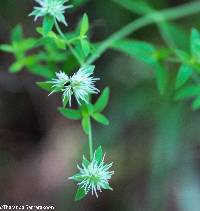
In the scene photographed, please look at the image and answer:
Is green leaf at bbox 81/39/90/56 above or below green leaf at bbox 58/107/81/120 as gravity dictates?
above

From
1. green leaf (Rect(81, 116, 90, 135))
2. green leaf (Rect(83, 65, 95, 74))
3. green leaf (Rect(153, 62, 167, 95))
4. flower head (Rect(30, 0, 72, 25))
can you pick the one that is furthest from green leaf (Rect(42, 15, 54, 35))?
green leaf (Rect(153, 62, 167, 95))

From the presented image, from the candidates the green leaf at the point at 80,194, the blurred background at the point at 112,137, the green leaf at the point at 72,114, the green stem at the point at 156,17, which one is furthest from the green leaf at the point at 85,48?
the blurred background at the point at 112,137

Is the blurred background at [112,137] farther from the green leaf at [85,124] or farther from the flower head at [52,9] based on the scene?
the flower head at [52,9]

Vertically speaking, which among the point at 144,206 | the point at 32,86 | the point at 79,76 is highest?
the point at 32,86

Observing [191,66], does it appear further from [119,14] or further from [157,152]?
[119,14]

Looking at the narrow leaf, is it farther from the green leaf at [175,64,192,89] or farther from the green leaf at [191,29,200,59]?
the green leaf at [191,29,200,59]

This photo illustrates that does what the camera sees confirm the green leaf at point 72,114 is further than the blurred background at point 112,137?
No

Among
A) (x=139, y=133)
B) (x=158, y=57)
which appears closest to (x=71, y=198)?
(x=139, y=133)
